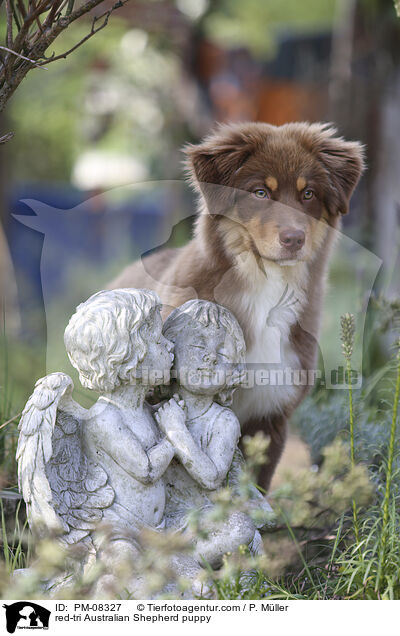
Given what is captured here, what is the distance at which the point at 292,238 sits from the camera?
2629 mm

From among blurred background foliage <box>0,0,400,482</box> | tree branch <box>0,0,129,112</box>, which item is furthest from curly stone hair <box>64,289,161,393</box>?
blurred background foliage <box>0,0,400,482</box>

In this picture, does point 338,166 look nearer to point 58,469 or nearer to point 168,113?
point 58,469

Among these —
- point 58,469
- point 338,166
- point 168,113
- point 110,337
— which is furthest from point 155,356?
point 168,113

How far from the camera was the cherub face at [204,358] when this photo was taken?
7.72ft

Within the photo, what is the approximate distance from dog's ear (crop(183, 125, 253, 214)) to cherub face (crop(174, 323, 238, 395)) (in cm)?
63

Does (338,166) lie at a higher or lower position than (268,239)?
higher

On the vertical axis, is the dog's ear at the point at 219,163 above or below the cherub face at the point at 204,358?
above

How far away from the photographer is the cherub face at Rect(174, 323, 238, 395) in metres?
→ 2.35

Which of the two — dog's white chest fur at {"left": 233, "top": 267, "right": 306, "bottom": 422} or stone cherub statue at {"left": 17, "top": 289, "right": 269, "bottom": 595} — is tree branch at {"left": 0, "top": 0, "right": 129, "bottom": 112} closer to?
stone cherub statue at {"left": 17, "top": 289, "right": 269, "bottom": 595}

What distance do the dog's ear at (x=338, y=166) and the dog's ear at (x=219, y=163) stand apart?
297 millimetres

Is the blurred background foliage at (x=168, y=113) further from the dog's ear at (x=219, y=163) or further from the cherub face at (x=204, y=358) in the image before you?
the cherub face at (x=204, y=358)
